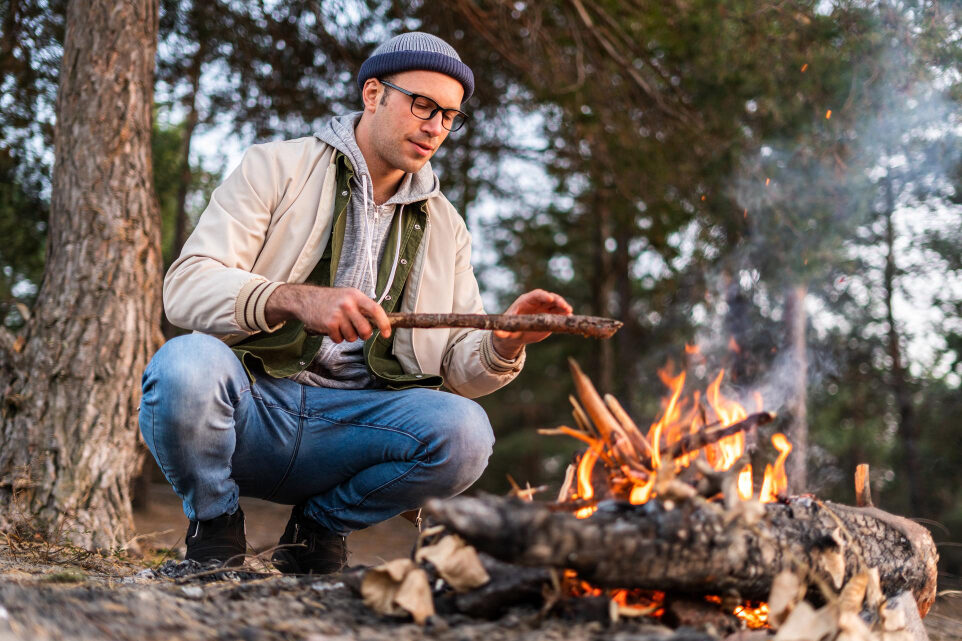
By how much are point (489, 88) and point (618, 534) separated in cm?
640

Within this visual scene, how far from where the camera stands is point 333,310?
2.34 meters

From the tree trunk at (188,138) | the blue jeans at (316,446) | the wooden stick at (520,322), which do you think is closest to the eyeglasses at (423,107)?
the wooden stick at (520,322)

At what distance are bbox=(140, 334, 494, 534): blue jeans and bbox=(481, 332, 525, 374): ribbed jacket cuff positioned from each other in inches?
6.5

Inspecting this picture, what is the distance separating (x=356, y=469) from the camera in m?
2.89

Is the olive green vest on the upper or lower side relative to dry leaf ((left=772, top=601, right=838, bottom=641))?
upper

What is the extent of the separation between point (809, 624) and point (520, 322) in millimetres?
1131

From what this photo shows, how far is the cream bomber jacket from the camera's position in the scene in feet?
8.26

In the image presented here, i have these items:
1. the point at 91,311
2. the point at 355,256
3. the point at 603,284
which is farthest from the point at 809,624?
the point at 603,284

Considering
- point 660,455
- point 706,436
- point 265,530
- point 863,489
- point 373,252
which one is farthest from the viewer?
point 265,530

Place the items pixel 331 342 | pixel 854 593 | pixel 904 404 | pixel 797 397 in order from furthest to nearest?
pixel 904 404
pixel 797 397
pixel 331 342
pixel 854 593

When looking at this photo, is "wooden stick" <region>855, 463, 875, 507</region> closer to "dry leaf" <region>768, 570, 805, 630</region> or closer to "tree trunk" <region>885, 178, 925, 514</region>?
"dry leaf" <region>768, 570, 805, 630</region>

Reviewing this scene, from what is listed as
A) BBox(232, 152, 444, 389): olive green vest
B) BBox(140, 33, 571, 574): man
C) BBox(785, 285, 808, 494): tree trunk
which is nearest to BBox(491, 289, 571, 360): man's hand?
BBox(140, 33, 571, 574): man

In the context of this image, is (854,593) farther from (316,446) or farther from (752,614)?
(316,446)

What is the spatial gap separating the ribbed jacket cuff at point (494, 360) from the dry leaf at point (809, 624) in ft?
4.33
